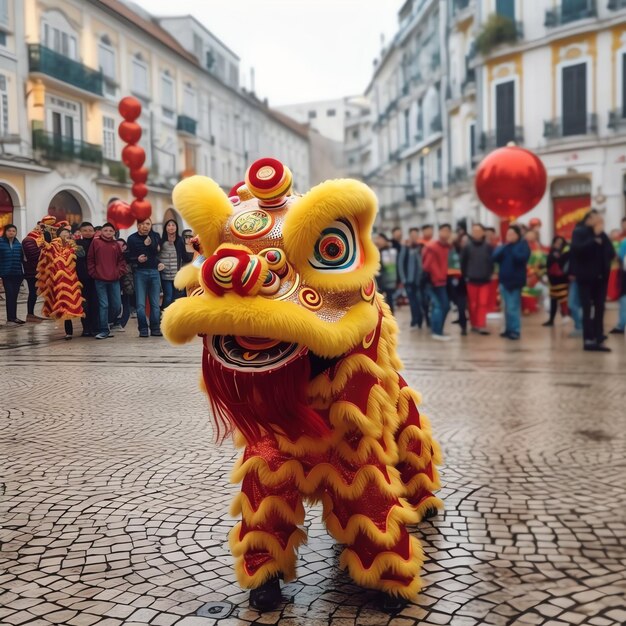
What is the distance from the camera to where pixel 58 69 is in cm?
689

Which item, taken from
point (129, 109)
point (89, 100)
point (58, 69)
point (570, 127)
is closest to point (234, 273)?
point (58, 69)

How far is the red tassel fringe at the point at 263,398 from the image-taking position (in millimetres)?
2061

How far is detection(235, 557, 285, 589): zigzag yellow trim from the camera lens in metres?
2.29

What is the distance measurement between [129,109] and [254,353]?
7084 mm

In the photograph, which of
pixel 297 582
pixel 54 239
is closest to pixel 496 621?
pixel 297 582

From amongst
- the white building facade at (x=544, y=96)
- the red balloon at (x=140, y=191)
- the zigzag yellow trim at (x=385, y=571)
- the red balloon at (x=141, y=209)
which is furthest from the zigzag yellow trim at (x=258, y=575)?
the white building facade at (x=544, y=96)

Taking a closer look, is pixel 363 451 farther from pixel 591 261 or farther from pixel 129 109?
pixel 129 109

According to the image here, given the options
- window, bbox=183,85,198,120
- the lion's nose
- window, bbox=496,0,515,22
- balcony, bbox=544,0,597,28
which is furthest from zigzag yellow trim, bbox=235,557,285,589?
window, bbox=496,0,515,22

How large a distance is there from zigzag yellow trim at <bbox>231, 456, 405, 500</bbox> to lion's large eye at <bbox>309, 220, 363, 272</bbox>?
2.17 ft

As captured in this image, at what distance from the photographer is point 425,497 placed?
304 cm

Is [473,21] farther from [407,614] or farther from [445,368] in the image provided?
[407,614]

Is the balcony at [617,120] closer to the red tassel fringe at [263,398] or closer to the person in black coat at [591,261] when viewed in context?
the person in black coat at [591,261]

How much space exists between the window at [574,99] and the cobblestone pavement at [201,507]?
16.9m

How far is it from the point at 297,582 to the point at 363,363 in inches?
34.2
